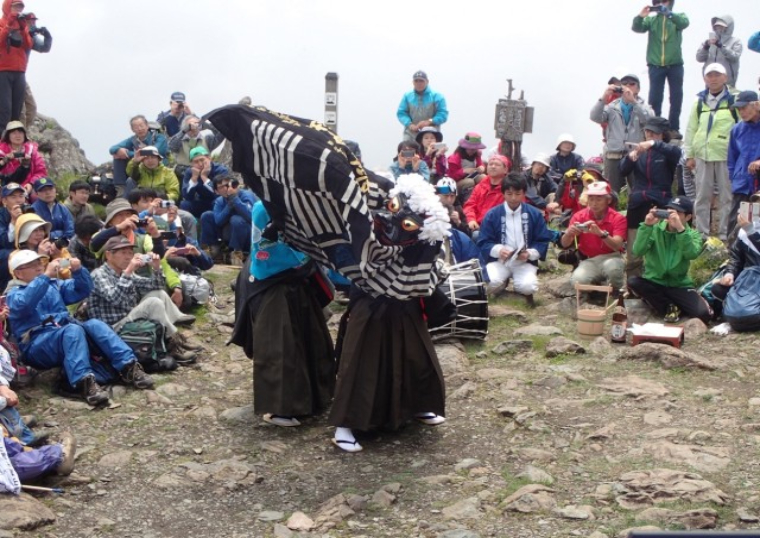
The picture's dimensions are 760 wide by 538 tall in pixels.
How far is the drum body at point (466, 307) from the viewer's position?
9156 millimetres

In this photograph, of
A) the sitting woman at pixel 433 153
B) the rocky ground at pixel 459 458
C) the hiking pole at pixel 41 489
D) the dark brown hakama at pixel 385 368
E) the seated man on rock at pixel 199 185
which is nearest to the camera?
the rocky ground at pixel 459 458

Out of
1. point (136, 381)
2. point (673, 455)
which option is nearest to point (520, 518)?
point (673, 455)

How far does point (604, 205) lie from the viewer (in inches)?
409

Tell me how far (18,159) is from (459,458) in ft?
21.8

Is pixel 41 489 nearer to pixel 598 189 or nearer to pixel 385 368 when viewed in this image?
pixel 385 368

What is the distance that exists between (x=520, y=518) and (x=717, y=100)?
762 cm

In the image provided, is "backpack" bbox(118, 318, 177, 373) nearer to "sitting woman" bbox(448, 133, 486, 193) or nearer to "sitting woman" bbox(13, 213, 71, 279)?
"sitting woman" bbox(13, 213, 71, 279)

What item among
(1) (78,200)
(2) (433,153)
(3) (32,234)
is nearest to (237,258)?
(1) (78,200)

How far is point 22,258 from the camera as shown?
744 cm

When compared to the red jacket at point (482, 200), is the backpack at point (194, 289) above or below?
below

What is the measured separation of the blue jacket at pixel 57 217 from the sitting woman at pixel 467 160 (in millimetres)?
5240

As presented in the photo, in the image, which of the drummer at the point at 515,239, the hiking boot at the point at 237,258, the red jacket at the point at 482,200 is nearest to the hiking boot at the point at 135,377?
the drummer at the point at 515,239

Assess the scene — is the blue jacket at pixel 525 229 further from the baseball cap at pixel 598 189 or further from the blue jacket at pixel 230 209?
the blue jacket at pixel 230 209

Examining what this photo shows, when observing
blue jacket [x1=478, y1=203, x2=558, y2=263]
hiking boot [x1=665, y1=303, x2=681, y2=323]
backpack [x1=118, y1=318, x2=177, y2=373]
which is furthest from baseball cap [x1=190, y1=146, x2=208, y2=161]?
hiking boot [x1=665, y1=303, x2=681, y2=323]
